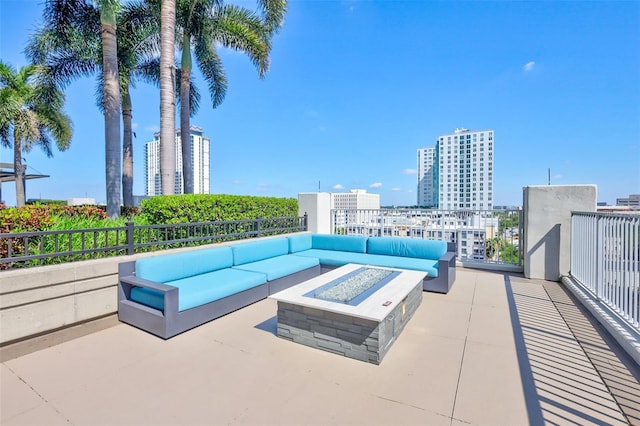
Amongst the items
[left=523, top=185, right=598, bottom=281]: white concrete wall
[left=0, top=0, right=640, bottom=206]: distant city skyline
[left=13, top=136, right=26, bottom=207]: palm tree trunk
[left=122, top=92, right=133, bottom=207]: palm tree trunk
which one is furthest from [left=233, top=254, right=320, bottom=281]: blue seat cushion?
[left=13, top=136, right=26, bottom=207]: palm tree trunk

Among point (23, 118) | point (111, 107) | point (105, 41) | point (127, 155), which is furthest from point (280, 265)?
point (23, 118)

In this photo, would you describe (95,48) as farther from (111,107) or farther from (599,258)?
(599,258)

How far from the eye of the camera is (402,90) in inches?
527

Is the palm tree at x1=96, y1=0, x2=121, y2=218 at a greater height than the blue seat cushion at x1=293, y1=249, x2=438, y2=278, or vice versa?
the palm tree at x1=96, y1=0, x2=121, y2=218

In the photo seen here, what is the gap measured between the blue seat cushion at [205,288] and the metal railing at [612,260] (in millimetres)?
4139

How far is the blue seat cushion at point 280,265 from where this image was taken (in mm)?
4375

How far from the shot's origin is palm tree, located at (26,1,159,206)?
855 cm

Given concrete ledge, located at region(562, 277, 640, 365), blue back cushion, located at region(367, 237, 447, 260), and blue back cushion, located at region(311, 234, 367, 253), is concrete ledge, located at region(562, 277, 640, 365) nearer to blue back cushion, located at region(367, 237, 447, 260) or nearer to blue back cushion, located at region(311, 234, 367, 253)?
blue back cushion, located at region(367, 237, 447, 260)

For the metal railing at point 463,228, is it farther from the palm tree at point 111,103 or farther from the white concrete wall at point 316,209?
the palm tree at point 111,103

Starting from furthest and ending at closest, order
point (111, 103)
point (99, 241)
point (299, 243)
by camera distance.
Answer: point (111, 103), point (299, 243), point (99, 241)

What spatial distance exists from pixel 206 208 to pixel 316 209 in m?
3.20

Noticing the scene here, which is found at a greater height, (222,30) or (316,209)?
(222,30)

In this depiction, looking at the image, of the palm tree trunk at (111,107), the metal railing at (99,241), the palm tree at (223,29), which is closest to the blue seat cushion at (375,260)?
the metal railing at (99,241)

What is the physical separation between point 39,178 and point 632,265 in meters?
23.8
